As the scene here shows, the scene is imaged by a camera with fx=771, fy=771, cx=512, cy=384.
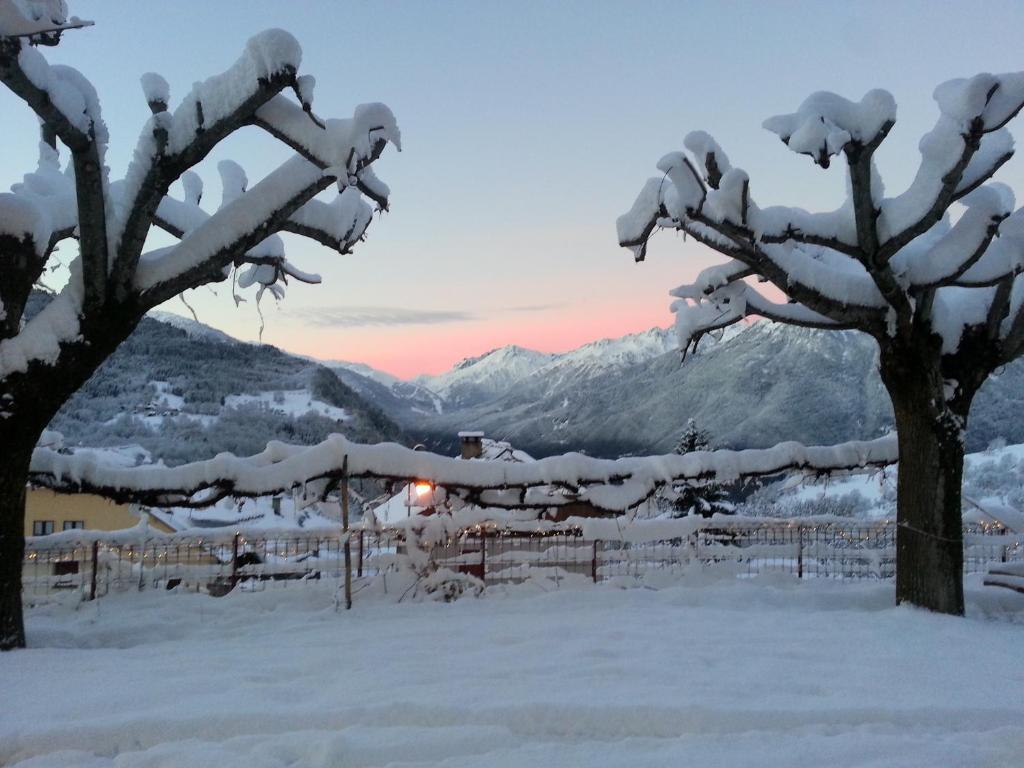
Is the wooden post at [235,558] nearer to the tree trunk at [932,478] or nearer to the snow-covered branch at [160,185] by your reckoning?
the snow-covered branch at [160,185]

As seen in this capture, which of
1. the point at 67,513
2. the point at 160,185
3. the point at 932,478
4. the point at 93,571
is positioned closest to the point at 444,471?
the point at 93,571

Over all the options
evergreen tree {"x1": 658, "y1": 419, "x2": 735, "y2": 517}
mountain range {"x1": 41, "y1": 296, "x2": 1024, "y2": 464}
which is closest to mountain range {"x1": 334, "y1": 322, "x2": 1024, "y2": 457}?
mountain range {"x1": 41, "y1": 296, "x2": 1024, "y2": 464}

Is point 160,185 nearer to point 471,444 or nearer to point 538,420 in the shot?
point 471,444

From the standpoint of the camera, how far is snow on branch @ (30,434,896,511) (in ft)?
32.9

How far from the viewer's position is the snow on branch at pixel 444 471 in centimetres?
1002

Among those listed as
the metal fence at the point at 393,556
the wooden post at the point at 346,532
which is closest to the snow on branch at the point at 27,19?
the wooden post at the point at 346,532

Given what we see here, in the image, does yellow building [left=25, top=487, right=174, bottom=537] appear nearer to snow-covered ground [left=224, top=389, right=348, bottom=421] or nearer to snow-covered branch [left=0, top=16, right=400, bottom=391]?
snow-covered branch [left=0, top=16, right=400, bottom=391]

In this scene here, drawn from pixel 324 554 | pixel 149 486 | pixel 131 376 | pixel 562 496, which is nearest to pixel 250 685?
pixel 149 486

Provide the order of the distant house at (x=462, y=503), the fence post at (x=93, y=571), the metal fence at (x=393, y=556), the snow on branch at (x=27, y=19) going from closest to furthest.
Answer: the snow on branch at (x=27, y=19), the fence post at (x=93, y=571), the metal fence at (x=393, y=556), the distant house at (x=462, y=503)

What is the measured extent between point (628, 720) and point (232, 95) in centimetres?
630

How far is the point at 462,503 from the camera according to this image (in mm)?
11664

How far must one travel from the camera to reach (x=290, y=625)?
905 cm

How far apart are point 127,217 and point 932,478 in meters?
9.46

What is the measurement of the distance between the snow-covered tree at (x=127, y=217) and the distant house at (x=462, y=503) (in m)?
4.57
